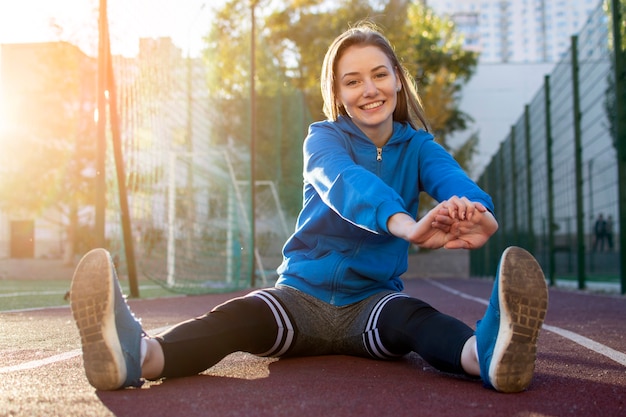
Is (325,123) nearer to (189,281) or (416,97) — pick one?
(416,97)

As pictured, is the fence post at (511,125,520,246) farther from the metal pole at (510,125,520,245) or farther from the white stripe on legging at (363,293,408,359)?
the white stripe on legging at (363,293,408,359)

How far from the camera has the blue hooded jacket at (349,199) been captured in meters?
2.34

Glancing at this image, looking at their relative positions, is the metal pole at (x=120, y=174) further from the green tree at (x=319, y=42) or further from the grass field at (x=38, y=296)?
the green tree at (x=319, y=42)

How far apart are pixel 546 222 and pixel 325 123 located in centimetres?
831

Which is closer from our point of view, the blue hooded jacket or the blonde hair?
the blue hooded jacket

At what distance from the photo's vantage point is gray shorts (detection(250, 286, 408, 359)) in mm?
2389

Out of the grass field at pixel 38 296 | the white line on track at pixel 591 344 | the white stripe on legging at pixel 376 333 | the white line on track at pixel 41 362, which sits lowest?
the grass field at pixel 38 296

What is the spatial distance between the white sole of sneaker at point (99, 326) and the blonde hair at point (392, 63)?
122 cm

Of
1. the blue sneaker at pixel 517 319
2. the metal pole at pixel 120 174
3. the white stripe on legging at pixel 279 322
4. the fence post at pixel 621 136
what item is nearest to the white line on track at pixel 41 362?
the white stripe on legging at pixel 279 322

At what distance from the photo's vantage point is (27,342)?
3096 mm

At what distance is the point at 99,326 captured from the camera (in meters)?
1.85

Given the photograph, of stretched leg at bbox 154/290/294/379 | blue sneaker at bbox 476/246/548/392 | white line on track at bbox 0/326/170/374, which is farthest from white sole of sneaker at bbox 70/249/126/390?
blue sneaker at bbox 476/246/548/392

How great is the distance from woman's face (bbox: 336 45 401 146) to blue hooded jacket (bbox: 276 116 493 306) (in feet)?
0.15

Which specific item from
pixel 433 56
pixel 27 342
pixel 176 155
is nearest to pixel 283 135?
pixel 176 155
